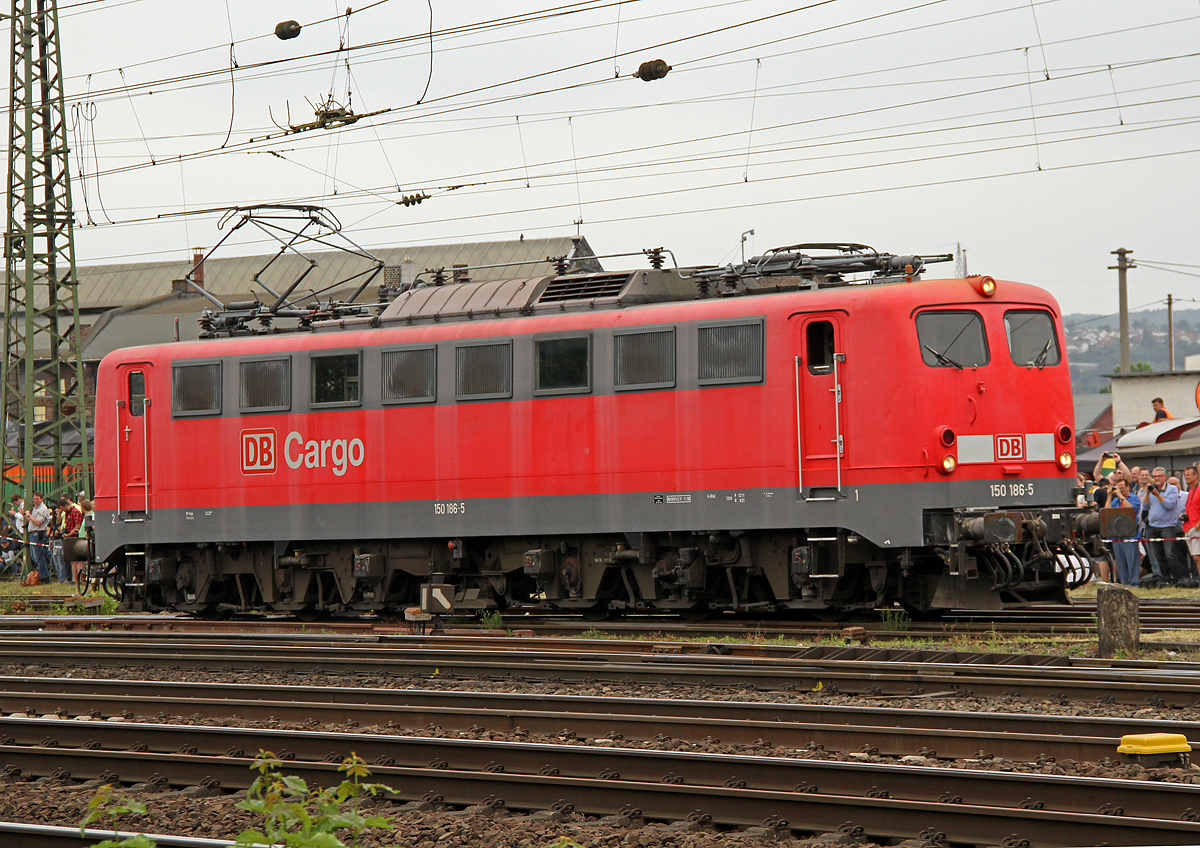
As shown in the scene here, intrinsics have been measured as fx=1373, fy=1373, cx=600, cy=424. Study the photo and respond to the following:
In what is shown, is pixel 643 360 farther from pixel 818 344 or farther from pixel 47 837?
pixel 47 837

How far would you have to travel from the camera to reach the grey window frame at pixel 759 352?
50.3 feet

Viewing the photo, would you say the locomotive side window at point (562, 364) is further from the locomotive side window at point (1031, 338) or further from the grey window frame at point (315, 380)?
the locomotive side window at point (1031, 338)

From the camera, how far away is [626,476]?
53.1ft

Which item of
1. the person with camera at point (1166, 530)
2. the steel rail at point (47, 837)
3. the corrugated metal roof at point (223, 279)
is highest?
the corrugated metal roof at point (223, 279)

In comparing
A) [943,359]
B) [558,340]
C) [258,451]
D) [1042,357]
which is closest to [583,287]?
[558,340]

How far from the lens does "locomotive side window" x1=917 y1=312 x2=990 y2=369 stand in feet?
48.3

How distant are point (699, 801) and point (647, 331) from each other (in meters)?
9.12

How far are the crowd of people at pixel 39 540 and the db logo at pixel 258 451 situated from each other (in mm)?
9098

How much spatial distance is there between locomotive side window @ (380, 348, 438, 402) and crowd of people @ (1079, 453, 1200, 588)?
9.04 m

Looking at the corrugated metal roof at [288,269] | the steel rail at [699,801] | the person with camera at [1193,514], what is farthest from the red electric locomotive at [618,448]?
the corrugated metal roof at [288,269]

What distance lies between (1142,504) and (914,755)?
12954mm

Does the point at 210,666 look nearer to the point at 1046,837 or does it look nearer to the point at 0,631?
the point at 0,631

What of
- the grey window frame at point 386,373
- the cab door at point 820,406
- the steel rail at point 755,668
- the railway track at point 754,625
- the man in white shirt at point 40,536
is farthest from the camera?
the man in white shirt at point 40,536

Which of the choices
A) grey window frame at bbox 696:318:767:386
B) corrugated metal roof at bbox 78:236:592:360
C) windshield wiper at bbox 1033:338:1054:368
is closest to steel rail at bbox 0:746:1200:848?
grey window frame at bbox 696:318:767:386
